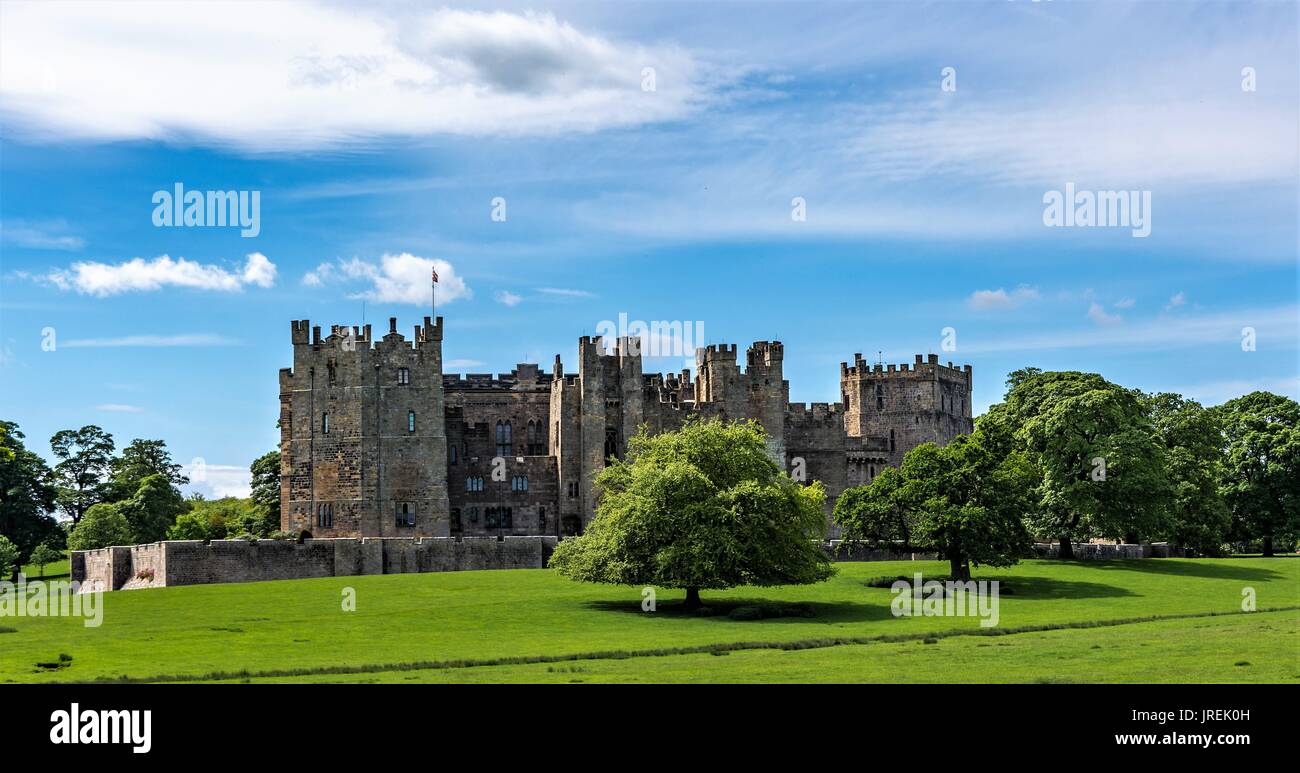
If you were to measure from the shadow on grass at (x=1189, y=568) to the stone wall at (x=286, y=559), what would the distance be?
108ft

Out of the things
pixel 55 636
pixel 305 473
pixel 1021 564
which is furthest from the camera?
pixel 305 473

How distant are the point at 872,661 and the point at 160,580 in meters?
43.0

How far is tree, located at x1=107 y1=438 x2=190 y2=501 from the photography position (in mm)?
117625

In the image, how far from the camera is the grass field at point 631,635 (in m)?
41.7

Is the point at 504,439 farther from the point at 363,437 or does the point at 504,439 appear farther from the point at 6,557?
the point at 6,557

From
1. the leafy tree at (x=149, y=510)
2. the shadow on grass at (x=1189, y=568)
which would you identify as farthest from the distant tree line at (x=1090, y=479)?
the leafy tree at (x=149, y=510)

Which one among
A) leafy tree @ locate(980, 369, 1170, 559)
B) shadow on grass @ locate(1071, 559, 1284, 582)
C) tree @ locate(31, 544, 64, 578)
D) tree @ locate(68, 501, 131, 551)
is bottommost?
shadow on grass @ locate(1071, 559, 1284, 582)

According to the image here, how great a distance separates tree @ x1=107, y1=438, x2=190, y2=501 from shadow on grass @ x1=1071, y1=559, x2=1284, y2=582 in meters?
71.3

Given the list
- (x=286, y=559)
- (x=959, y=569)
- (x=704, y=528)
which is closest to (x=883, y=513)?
(x=959, y=569)

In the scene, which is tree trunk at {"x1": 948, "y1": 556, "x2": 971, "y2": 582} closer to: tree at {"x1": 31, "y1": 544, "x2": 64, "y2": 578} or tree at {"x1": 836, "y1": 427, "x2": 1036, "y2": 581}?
tree at {"x1": 836, "y1": 427, "x2": 1036, "y2": 581}

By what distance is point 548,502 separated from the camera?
98750 millimetres

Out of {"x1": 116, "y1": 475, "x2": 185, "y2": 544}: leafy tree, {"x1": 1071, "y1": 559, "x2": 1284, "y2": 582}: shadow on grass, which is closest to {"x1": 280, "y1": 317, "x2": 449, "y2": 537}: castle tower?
{"x1": 116, "y1": 475, "x2": 185, "y2": 544}: leafy tree
